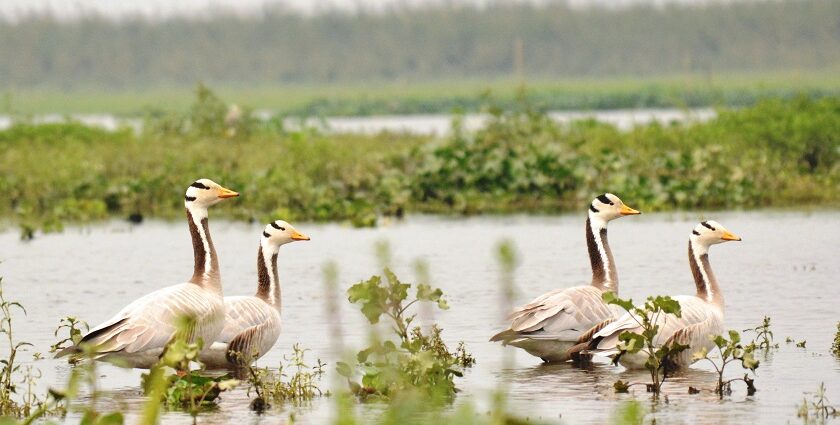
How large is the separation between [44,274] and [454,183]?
6856mm

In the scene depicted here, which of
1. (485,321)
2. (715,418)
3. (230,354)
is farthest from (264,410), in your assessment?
(485,321)

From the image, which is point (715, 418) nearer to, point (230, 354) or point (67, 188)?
point (230, 354)

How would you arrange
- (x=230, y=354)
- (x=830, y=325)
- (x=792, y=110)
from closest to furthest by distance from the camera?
(x=230, y=354)
(x=830, y=325)
(x=792, y=110)

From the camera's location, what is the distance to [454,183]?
2138 cm

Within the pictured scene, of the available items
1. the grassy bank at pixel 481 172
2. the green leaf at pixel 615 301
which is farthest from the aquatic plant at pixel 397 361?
the grassy bank at pixel 481 172

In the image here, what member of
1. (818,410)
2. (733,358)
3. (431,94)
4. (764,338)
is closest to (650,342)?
(733,358)

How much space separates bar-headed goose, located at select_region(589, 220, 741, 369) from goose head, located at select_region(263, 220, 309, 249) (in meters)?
2.55

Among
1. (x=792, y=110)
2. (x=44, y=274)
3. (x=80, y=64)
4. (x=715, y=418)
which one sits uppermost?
(x=80, y=64)

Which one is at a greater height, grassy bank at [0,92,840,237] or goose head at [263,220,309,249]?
grassy bank at [0,92,840,237]

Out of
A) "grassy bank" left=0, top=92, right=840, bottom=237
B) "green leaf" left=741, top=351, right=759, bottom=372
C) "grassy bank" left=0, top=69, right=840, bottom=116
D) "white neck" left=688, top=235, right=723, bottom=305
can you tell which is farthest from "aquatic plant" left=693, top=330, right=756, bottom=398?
"grassy bank" left=0, top=69, right=840, bottom=116

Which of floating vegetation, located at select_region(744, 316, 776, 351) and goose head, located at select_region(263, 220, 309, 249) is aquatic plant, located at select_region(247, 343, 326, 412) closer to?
goose head, located at select_region(263, 220, 309, 249)

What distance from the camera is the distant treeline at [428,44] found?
7425 cm

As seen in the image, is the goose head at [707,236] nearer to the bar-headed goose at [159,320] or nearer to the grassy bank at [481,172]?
the bar-headed goose at [159,320]

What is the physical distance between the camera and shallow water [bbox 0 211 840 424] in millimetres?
9414
